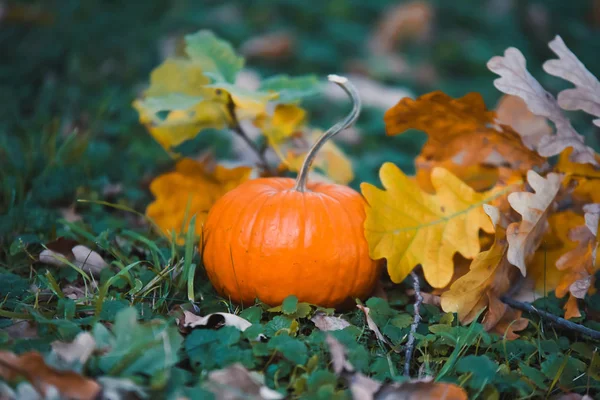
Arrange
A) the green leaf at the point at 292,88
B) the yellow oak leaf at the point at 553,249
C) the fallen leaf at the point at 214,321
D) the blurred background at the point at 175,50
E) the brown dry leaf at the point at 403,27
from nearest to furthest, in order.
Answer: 1. the fallen leaf at the point at 214,321
2. the yellow oak leaf at the point at 553,249
3. the green leaf at the point at 292,88
4. the blurred background at the point at 175,50
5. the brown dry leaf at the point at 403,27

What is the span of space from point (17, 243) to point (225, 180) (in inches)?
30.7

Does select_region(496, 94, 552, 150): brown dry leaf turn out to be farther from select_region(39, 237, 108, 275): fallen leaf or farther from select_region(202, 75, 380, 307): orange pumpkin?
select_region(39, 237, 108, 275): fallen leaf

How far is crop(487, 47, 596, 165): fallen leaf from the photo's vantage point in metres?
1.75

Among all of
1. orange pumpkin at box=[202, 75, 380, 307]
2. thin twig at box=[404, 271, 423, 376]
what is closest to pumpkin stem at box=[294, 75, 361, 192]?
orange pumpkin at box=[202, 75, 380, 307]

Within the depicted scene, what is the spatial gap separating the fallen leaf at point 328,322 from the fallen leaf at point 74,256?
73 centimetres

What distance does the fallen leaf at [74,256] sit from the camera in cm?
175

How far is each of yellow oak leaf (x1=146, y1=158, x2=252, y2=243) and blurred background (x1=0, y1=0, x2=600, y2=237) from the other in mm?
233

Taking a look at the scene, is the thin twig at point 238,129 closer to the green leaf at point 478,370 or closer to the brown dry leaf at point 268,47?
the green leaf at point 478,370

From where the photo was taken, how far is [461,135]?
2.06 metres

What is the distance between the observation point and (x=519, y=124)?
225cm

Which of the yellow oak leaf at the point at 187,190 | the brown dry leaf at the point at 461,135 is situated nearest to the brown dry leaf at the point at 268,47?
the yellow oak leaf at the point at 187,190

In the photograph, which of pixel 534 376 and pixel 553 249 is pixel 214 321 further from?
pixel 553 249

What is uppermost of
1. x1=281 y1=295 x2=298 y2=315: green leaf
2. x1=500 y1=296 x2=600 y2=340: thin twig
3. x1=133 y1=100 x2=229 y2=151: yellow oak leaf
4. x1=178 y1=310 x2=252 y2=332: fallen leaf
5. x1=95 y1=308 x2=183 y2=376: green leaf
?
x1=133 y1=100 x2=229 y2=151: yellow oak leaf

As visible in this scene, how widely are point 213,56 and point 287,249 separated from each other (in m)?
0.98
